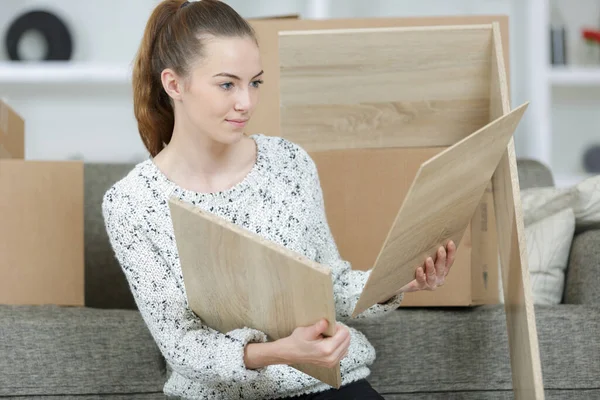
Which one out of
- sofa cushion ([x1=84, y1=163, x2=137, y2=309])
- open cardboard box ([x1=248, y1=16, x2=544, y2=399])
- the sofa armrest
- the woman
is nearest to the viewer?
the woman

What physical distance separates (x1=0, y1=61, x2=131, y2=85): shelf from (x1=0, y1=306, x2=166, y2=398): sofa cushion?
1.36 meters

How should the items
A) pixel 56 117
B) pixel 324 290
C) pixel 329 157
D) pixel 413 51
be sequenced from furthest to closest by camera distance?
pixel 56 117 → pixel 329 157 → pixel 413 51 → pixel 324 290

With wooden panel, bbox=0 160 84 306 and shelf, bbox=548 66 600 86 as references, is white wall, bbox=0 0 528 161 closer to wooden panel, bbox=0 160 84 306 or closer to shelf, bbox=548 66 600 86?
shelf, bbox=548 66 600 86

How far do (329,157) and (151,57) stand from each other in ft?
1.63

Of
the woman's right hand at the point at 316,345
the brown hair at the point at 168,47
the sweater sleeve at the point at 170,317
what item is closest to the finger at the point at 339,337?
the woman's right hand at the point at 316,345

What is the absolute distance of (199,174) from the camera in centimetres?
149

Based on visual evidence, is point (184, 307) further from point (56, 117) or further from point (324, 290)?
point (56, 117)

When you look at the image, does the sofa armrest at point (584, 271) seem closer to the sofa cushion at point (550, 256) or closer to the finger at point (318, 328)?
the sofa cushion at point (550, 256)

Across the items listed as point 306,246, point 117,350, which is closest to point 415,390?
point 306,246

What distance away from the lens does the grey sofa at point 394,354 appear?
1.75 m

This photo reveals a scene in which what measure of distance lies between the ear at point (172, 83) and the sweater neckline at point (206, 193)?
13 cm

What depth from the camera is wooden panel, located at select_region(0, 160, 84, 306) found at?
1.94m

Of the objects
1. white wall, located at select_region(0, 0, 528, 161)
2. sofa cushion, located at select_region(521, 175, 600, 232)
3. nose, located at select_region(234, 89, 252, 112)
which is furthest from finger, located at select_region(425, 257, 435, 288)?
white wall, located at select_region(0, 0, 528, 161)

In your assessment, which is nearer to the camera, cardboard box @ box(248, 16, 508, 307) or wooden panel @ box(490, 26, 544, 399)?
wooden panel @ box(490, 26, 544, 399)
